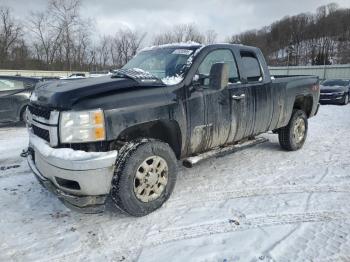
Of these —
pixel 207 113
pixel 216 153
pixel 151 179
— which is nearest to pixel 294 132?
pixel 216 153

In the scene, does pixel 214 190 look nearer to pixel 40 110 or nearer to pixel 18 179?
pixel 40 110

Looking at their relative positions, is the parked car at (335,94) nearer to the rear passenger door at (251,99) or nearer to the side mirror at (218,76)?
the rear passenger door at (251,99)

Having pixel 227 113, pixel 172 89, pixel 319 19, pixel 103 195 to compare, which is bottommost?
pixel 103 195

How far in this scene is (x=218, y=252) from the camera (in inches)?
120

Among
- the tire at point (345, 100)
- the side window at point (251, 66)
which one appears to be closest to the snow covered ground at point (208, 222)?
the side window at point (251, 66)

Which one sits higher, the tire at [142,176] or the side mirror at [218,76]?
the side mirror at [218,76]

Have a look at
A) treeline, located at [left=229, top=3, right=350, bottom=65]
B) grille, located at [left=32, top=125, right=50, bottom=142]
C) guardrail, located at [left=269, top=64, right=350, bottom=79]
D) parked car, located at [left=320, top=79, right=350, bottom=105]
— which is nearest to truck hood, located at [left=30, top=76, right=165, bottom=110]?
grille, located at [left=32, top=125, right=50, bottom=142]

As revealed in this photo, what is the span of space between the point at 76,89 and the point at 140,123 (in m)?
0.72

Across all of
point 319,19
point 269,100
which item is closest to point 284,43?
point 319,19

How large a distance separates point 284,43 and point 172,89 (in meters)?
96.9

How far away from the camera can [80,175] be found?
10.5ft

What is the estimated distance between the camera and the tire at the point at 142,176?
3.45 metres

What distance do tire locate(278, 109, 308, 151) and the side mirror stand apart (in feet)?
8.58

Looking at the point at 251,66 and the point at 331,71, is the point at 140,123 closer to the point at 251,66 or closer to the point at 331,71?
the point at 251,66
